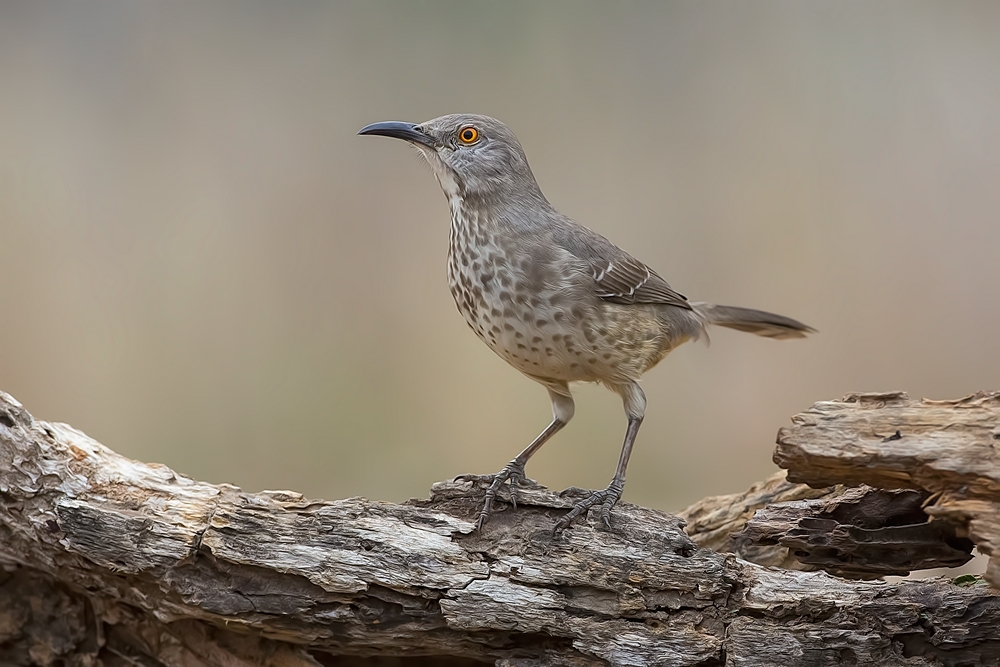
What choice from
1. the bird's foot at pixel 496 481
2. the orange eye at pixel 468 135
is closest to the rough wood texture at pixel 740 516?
the bird's foot at pixel 496 481

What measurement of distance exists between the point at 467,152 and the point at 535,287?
2.70ft

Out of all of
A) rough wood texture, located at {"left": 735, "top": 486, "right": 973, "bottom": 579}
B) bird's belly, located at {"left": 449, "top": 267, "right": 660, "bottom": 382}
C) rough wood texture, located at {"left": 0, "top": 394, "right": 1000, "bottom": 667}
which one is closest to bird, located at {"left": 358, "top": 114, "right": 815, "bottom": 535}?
bird's belly, located at {"left": 449, "top": 267, "right": 660, "bottom": 382}

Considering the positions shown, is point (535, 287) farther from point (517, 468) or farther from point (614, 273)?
point (517, 468)

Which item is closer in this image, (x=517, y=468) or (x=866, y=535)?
(x=866, y=535)

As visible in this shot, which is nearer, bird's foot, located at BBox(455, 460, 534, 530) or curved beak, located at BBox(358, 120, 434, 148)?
bird's foot, located at BBox(455, 460, 534, 530)

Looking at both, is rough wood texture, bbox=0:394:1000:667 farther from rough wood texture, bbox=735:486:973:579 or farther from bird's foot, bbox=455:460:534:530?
rough wood texture, bbox=735:486:973:579

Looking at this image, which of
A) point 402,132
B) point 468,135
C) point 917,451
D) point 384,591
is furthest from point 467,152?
point 917,451

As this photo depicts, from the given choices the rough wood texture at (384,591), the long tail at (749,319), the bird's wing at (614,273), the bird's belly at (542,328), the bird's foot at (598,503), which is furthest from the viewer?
Result: the long tail at (749,319)

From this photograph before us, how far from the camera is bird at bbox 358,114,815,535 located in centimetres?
363

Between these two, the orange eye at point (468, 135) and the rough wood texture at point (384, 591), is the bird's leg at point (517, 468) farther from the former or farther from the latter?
the orange eye at point (468, 135)

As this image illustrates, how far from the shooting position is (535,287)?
12.0 ft

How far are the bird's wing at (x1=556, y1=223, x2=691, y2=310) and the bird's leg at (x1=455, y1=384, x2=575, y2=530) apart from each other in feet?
1.86

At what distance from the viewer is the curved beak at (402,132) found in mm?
3949

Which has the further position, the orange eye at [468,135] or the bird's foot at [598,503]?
the orange eye at [468,135]
